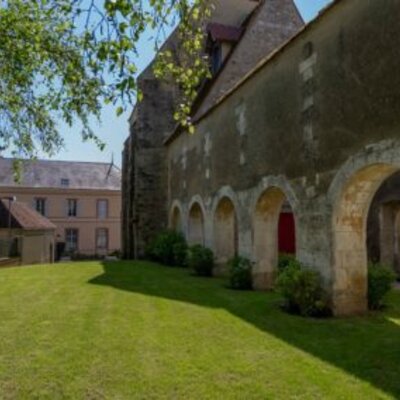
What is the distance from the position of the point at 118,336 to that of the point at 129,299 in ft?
8.88

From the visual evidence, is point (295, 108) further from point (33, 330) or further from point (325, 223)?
point (33, 330)

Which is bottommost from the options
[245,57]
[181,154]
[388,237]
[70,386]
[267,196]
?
[70,386]

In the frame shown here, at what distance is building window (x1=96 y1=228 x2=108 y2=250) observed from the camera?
39281 millimetres

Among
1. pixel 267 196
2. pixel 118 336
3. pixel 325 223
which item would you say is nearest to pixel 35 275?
pixel 267 196

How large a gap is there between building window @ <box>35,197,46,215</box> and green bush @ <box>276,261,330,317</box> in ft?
110

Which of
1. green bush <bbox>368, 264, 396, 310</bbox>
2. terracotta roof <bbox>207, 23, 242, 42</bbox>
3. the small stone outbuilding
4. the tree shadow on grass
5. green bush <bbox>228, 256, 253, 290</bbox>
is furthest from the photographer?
the small stone outbuilding

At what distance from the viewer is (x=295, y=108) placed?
826cm

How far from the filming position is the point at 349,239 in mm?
7051

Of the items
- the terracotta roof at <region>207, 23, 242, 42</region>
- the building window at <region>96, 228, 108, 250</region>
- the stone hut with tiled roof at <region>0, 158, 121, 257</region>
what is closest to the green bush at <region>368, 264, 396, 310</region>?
the terracotta roof at <region>207, 23, 242, 42</region>

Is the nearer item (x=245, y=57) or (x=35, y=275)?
(x=35, y=275)

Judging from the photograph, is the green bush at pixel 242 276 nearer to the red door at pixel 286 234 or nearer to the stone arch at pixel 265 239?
the stone arch at pixel 265 239

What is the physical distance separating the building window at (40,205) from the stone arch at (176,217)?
854 inches

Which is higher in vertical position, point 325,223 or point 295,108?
point 295,108

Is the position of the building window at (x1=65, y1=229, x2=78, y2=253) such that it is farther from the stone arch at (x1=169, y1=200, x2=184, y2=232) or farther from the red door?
the red door
